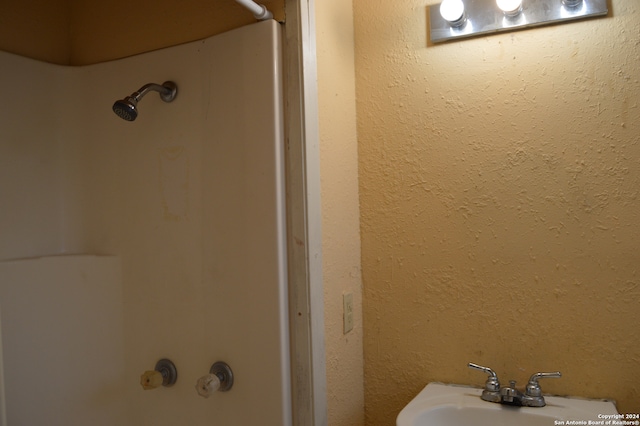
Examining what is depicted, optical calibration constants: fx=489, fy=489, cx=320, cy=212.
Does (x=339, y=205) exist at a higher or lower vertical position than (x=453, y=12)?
lower

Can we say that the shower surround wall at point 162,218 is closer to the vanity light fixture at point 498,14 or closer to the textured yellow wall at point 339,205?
the textured yellow wall at point 339,205

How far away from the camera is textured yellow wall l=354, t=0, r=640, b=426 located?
4.10 feet

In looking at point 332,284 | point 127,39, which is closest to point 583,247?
point 332,284

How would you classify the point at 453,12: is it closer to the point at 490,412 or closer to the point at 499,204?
the point at 499,204

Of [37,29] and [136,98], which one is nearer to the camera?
[136,98]

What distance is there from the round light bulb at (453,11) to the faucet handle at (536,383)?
97 centimetres

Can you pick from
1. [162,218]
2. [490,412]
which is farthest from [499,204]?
[162,218]

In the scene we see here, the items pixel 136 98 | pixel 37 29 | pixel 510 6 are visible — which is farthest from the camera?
pixel 37 29

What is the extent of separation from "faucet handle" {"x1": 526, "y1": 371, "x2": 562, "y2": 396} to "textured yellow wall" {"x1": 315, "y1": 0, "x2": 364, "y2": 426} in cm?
47

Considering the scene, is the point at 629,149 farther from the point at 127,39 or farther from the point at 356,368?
the point at 127,39

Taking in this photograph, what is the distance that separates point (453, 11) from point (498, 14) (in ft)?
0.40

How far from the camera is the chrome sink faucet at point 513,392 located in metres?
1.22

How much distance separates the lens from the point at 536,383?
1246 mm

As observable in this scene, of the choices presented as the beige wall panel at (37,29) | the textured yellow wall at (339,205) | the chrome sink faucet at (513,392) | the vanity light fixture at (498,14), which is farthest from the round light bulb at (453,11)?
the beige wall panel at (37,29)
